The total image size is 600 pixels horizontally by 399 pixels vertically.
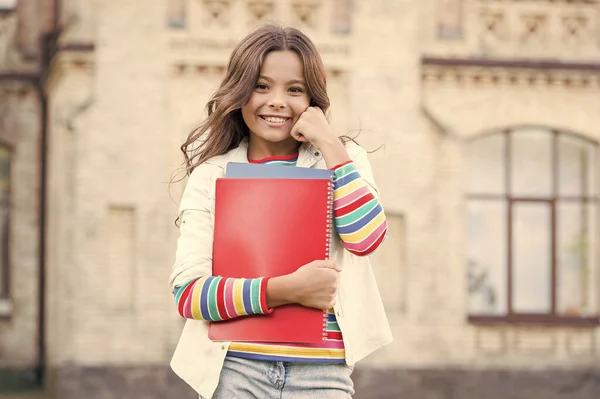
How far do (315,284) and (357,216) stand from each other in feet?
0.74

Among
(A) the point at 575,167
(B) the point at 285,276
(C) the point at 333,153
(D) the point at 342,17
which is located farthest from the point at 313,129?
(A) the point at 575,167

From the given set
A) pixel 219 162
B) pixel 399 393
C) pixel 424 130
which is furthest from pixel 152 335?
pixel 219 162

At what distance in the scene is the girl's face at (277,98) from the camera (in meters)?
3.03

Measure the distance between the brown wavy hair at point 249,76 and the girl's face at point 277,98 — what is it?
0.05ft

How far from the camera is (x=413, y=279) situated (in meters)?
12.7

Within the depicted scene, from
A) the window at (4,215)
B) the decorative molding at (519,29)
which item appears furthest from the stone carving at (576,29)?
the window at (4,215)

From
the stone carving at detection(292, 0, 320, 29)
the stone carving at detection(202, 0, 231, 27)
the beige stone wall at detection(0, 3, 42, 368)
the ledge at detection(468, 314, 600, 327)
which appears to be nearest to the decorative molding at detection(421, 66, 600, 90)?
the stone carving at detection(292, 0, 320, 29)

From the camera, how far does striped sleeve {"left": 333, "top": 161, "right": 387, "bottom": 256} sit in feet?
9.47

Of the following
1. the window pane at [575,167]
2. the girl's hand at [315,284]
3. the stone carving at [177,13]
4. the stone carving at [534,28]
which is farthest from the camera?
the window pane at [575,167]

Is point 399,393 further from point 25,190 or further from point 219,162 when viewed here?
point 219,162

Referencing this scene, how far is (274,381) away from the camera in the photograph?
288cm

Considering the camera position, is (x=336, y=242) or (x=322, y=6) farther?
(x=322, y=6)

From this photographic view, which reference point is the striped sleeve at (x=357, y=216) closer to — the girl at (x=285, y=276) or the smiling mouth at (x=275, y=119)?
the girl at (x=285, y=276)

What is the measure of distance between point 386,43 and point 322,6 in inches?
32.7
